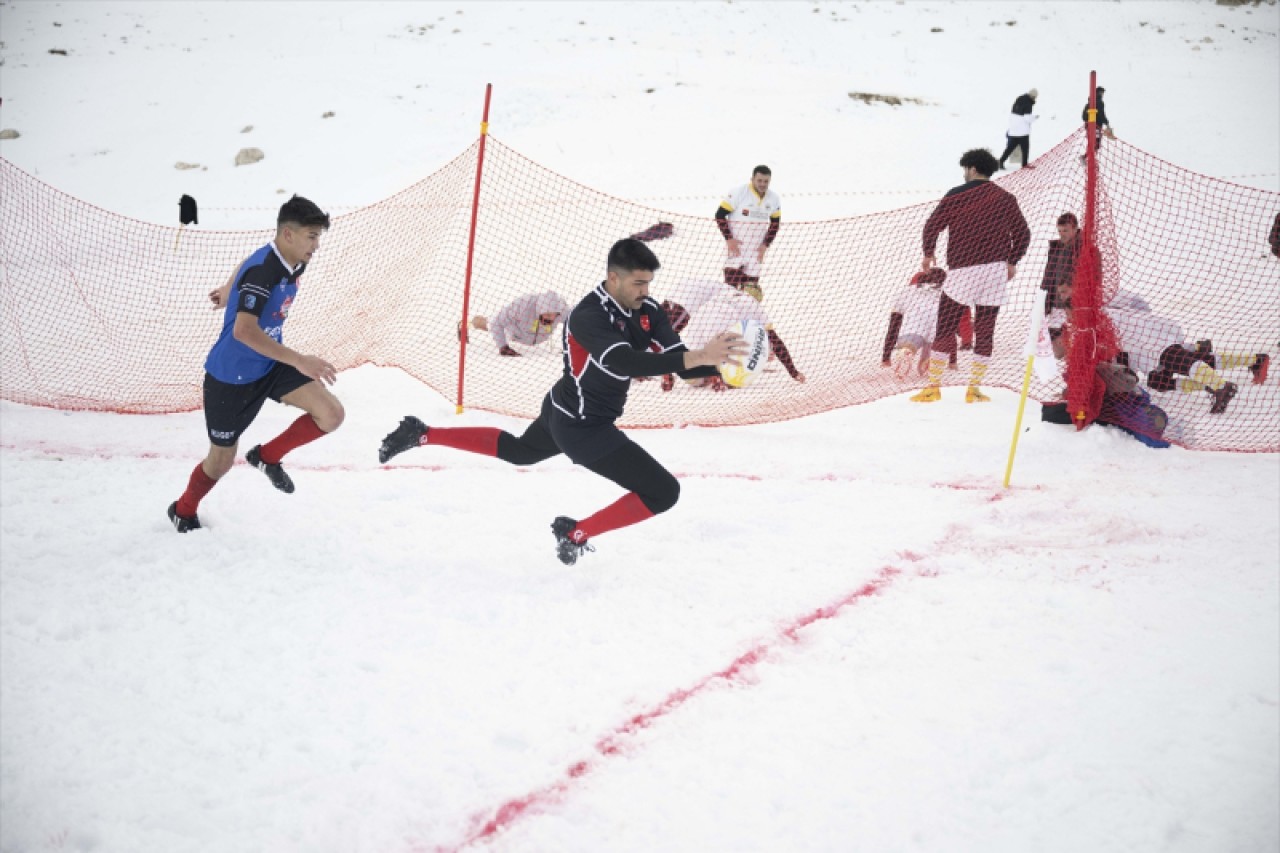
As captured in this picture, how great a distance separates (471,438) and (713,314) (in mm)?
3388

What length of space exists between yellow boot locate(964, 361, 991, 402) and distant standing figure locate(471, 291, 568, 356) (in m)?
3.96

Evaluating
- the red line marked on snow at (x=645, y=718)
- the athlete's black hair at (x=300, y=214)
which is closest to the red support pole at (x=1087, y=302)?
the red line marked on snow at (x=645, y=718)

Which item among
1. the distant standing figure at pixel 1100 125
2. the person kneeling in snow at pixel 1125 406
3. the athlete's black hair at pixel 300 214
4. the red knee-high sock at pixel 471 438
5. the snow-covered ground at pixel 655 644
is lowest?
the snow-covered ground at pixel 655 644

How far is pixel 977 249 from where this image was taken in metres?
7.09

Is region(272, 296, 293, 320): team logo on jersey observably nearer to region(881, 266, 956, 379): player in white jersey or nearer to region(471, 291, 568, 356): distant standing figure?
region(471, 291, 568, 356): distant standing figure

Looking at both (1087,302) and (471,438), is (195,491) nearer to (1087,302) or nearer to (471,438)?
(471,438)

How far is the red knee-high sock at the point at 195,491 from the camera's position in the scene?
16.1ft

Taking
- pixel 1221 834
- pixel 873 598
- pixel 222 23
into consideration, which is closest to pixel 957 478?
pixel 873 598

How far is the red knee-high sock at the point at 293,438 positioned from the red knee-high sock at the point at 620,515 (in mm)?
1596

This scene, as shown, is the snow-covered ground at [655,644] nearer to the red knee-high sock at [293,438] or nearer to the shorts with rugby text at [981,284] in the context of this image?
the red knee-high sock at [293,438]

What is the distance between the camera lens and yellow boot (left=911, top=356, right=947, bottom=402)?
7113 mm

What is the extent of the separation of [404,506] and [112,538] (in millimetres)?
1519

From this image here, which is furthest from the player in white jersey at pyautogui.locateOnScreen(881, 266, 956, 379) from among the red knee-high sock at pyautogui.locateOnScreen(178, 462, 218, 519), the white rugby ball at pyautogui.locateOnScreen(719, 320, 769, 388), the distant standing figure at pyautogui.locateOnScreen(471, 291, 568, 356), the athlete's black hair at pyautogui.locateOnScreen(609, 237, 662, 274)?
the red knee-high sock at pyautogui.locateOnScreen(178, 462, 218, 519)

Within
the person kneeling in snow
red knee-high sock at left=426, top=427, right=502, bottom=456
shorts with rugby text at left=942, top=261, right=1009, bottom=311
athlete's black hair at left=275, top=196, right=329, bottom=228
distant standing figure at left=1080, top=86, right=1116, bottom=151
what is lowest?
red knee-high sock at left=426, top=427, right=502, bottom=456
